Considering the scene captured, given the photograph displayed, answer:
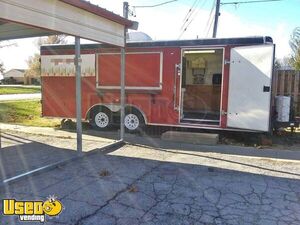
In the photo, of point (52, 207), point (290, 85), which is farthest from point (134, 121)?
point (52, 207)

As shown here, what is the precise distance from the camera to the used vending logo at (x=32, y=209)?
13.2ft

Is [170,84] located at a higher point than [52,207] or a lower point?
higher

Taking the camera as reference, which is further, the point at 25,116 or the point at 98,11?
the point at 25,116

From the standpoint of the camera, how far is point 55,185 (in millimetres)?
5082

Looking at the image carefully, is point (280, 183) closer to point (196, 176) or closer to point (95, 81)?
point (196, 176)

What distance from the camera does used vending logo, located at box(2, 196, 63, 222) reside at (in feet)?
13.2

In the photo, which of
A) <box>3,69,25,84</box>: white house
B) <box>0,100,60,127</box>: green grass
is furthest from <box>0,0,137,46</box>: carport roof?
<box>3,69,25,84</box>: white house

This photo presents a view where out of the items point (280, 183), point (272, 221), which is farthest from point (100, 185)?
point (280, 183)

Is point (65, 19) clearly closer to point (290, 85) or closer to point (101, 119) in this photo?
point (101, 119)

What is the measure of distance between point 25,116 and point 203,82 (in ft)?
25.7

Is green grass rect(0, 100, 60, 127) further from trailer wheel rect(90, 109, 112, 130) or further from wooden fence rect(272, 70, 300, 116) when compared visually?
wooden fence rect(272, 70, 300, 116)

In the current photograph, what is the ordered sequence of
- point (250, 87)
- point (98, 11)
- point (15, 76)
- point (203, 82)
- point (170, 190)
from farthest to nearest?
point (15, 76) → point (203, 82) → point (250, 87) → point (98, 11) → point (170, 190)

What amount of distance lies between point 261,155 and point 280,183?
1970mm

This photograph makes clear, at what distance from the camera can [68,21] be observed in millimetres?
5977
